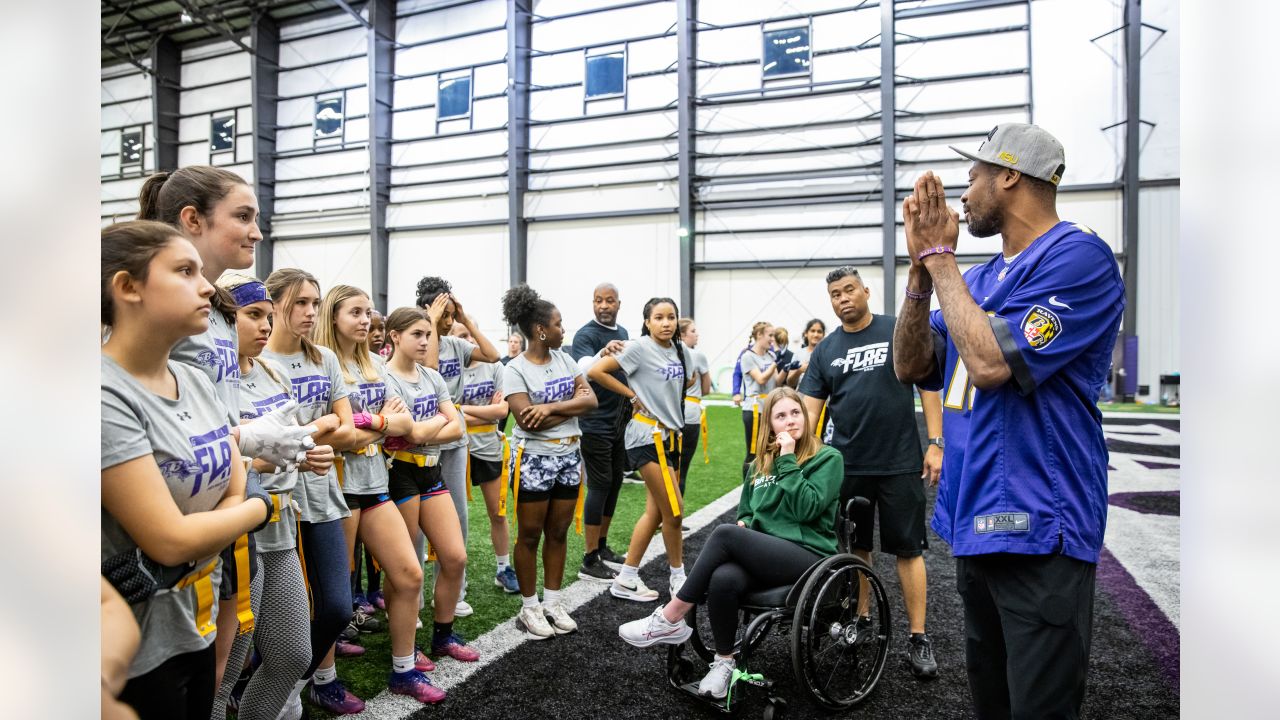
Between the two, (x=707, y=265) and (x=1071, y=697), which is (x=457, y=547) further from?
(x=707, y=265)

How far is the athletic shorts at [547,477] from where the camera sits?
368cm

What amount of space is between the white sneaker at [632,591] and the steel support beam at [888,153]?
12037mm

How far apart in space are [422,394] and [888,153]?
1409 centimetres

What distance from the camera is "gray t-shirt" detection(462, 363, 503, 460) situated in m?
4.50

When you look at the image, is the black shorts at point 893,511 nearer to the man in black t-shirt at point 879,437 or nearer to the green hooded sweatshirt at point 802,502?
the man in black t-shirt at point 879,437

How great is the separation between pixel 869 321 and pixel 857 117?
13628mm

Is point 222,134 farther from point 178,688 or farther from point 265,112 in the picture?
point 178,688

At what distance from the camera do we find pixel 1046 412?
1.58 metres

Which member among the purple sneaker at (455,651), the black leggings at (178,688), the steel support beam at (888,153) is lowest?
the purple sneaker at (455,651)

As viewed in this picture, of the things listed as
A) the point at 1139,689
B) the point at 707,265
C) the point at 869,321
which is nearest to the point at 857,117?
the point at 707,265

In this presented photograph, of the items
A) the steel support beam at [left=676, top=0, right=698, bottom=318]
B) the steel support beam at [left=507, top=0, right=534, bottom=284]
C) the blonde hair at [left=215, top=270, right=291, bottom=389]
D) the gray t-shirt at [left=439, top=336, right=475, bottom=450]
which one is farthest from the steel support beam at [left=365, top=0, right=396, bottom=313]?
the blonde hair at [left=215, top=270, right=291, bottom=389]

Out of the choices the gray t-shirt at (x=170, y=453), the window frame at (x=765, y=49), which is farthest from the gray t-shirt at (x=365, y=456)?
the window frame at (x=765, y=49)

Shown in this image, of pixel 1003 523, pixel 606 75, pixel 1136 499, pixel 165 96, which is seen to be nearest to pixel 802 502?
pixel 1003 523

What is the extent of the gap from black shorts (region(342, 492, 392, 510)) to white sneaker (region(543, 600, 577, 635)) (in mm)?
1192
